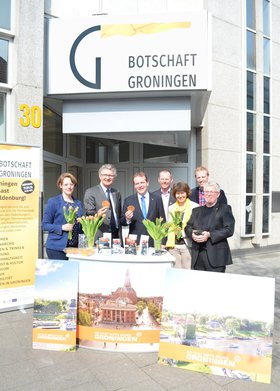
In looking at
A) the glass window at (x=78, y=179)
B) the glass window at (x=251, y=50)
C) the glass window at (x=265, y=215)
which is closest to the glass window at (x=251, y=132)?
the glass window at (x=251, y=50)

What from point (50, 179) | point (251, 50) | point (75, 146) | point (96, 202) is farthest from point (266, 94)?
point (96, 202)

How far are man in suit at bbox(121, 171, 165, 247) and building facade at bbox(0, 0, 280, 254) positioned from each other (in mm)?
2611

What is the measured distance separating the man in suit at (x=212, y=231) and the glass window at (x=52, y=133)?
4523 millimetres

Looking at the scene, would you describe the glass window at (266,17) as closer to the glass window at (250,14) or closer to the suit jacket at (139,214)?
the glass window at (250,14)

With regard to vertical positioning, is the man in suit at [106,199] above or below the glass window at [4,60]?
below

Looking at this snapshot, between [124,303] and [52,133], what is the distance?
5.29m

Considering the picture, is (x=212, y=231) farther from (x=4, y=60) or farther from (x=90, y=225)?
(x=4, y=60)

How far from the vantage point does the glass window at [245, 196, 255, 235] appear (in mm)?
8570

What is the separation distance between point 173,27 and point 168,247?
405 cm

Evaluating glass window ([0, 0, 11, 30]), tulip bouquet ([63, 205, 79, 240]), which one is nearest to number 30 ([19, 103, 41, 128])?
glass window ([0, 0, 11, 30])

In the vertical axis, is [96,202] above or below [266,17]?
below

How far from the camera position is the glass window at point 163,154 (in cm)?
893

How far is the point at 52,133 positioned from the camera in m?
7.26

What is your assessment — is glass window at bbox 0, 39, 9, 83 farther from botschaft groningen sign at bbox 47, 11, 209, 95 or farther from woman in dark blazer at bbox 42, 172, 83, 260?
woman in dark blazer at bbox 42, 172, 83, 260
